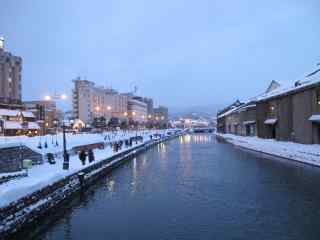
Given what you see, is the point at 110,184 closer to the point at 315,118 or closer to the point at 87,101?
the point at 315,118

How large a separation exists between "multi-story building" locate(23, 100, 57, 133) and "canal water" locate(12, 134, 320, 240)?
70.3 meters

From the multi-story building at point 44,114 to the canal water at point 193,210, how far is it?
7028 cm

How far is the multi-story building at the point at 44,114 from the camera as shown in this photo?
99137mm

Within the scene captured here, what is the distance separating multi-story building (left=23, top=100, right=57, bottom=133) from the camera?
9914 centimetres

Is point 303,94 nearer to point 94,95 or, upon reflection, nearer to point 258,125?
point 258,125

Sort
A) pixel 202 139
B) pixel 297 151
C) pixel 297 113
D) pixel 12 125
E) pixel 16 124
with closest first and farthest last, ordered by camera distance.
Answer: pixel 297 151 → pixel 297 113 → pixel 12 125 → pixel 16 124 → pixel 202 139

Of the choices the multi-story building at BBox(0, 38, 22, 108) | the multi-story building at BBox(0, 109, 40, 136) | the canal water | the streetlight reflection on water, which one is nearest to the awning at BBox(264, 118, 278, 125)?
the streetlight reflection on water

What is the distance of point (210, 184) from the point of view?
2358 centimetres

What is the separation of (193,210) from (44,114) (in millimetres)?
99088

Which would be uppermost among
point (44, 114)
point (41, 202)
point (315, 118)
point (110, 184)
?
point (44, 114)

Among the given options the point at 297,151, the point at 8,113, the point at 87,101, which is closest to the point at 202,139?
the point at 8,113

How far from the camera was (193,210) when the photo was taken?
656 inches

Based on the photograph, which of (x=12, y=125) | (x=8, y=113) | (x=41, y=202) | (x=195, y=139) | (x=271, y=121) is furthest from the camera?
(x=195, y=139)

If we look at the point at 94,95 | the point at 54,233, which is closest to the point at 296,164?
the point at 54,233
